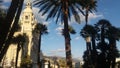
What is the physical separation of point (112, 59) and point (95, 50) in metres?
4.82

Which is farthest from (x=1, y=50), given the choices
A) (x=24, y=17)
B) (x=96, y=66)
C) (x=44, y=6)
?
(x=24, y=17)

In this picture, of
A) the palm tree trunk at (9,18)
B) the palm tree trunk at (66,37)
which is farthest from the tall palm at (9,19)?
the palm tree trunk at (66,37)

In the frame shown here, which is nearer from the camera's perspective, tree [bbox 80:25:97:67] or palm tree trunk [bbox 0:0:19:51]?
palm tree trunk [bbox 0:0:19:51]

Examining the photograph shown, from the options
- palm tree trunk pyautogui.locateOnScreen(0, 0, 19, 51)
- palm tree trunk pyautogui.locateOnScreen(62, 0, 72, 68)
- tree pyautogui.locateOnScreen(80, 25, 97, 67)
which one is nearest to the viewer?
palm tree trunk pyautogui.locateOnScreen(0, 0, 19, 51)

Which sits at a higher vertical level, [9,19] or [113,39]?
[113,39]

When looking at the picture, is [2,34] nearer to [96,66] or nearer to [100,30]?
[96,66]

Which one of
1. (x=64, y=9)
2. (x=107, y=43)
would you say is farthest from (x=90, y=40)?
(x=64, y=9)

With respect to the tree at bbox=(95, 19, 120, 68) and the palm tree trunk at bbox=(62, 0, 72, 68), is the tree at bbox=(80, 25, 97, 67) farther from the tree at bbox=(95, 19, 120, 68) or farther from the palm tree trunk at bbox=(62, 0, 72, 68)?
the palm tree trunk at bbox=(62, 0, 72, 68)

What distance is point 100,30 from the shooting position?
65375 mm

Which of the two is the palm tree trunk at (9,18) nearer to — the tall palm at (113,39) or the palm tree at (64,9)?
the palm tree at (64,9)

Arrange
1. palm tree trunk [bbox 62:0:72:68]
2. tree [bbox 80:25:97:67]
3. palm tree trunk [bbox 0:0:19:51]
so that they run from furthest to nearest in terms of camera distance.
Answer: tree [bbox 80:25:97:67] → palm tree trunk [bbox 62:0:72:68] → palm tree trunk [bbox 0:0:19:51]

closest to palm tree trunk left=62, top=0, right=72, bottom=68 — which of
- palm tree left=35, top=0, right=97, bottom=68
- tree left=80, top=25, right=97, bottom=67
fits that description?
palm tree left=35, top=0, right=97, bottom=68

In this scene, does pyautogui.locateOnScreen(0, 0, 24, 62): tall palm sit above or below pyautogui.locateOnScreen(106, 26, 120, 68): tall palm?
below

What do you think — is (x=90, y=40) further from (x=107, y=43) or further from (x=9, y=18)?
(x=9, y=18)
